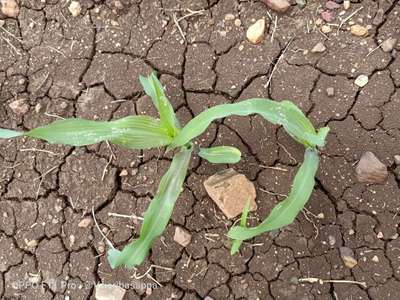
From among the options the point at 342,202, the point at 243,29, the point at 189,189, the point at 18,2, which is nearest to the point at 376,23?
the point at 243,29

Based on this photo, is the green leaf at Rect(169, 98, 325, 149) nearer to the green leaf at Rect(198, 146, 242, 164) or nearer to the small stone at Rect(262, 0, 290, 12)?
the green leaf at Rect(198, 146, 242, 164)

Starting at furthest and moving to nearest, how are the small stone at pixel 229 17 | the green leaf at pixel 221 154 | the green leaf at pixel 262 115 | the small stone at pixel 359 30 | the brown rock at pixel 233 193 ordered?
the small stone at pixel 229 17 < the small stone at pixel 359 30 < the brown rock at pixel 233 193 < the green leaf at pixel 221 154 < the green leaf at pixel 262 115

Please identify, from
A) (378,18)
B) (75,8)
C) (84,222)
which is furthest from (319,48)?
(84,222)

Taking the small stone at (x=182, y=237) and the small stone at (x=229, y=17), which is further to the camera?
the small stone at (x=229, y=17)

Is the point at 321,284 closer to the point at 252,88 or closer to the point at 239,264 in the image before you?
the point at 239,264

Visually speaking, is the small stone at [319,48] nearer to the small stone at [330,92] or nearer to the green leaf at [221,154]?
the small stone at [330,92]

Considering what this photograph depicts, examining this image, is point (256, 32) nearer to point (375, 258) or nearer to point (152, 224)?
point (152, 224)

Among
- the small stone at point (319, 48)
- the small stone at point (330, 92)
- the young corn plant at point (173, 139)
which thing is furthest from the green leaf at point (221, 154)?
the small stone at point (319, 48)
